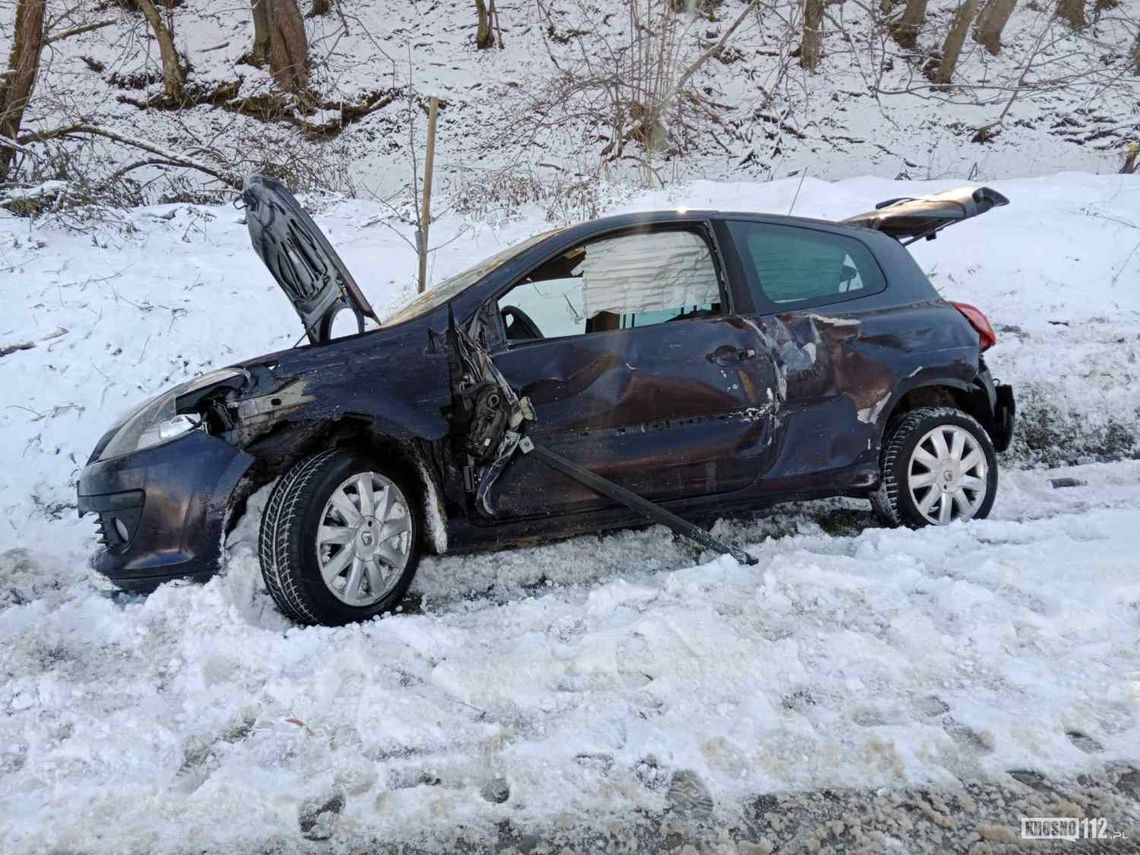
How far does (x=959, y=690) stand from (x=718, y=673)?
2.31 ft

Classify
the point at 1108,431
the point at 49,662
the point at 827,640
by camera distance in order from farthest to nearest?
the point at 1108,431 → the point at 49,662 → the point at 827,640

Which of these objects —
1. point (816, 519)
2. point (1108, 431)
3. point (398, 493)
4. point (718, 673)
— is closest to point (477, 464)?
point (398, 493)

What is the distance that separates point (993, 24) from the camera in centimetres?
1590

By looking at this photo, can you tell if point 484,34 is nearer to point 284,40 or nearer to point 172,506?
point 284,40

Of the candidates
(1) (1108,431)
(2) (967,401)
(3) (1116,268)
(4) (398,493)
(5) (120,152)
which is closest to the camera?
(4) (398,493)

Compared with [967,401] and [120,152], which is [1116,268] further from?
[120,152]

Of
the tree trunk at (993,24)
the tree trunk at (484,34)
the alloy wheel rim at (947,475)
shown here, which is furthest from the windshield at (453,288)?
the tree trunk at (484,34)

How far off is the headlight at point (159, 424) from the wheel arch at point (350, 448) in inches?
11.8

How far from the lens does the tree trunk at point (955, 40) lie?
11523 mm

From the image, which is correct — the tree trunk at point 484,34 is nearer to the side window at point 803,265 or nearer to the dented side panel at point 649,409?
the side window at point 803,265

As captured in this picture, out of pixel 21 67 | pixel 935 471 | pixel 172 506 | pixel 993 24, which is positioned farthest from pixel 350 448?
pixel 993 24

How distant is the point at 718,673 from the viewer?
95.5 inches

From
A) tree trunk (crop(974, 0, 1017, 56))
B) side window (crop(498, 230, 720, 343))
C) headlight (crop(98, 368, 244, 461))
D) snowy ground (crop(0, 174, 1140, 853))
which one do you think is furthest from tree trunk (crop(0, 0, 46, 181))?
tree trunk (crop(974, 0, 1017, 56))

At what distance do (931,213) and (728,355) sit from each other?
1596 millimetres
